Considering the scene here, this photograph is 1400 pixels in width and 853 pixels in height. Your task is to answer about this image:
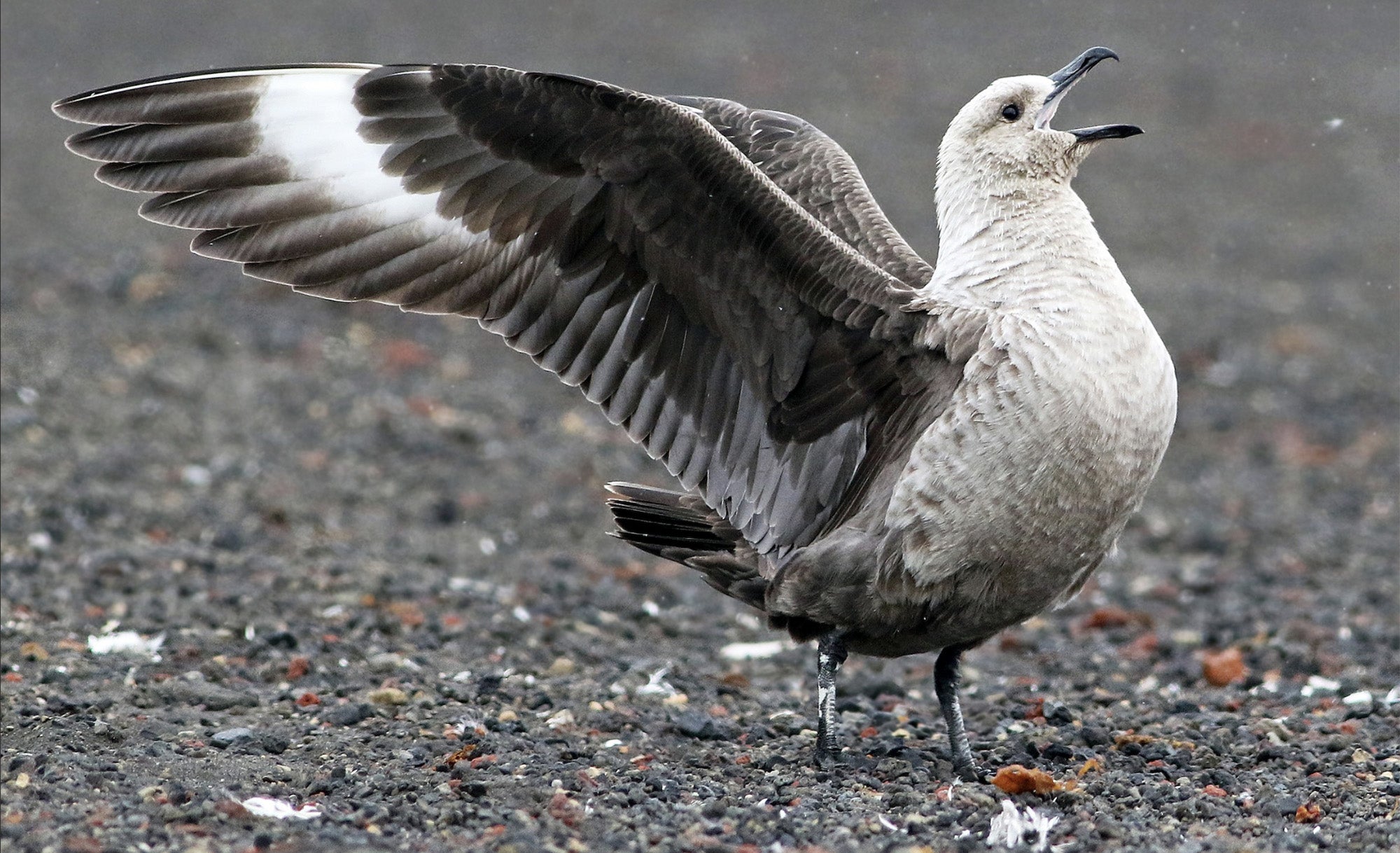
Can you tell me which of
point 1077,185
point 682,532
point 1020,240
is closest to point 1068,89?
point 1020,240

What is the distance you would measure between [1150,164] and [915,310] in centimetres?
1303

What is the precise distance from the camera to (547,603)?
7.33 m

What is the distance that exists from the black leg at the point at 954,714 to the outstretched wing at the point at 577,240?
23.4 inches

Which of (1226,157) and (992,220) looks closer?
(992,220)

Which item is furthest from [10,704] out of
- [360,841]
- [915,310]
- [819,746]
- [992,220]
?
[992,220]

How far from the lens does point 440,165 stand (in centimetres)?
523

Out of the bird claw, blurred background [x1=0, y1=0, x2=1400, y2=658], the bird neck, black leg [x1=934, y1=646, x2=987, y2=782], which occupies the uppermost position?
blurred background [x1=0, y1=0, x2=1400, y2=658]

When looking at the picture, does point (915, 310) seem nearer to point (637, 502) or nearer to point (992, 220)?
point (992, 220)

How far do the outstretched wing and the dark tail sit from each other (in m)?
0.19

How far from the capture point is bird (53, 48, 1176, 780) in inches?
193

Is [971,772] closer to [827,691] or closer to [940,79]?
[827,691]

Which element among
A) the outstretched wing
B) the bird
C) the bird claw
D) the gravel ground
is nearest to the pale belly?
the bird

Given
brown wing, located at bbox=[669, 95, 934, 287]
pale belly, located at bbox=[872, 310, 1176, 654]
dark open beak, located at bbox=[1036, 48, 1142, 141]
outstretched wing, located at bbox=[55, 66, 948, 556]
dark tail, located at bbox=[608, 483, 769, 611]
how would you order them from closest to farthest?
pale belly, located at bbox=[872, 310, 1176, 654], outstretched wing, located at bbox=[55, 66, 948, 556], dark open beak, located at bbox=[1036, 48, 1142, 141], dark tail, located at bbox=[608, 483, 769, 611], brown wing, located at bbox=[669, 95, 934, 287]

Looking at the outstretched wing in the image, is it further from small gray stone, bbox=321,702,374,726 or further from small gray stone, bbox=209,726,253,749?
small gray stone, bbox=209,726,253,749
